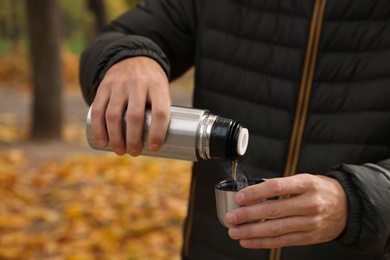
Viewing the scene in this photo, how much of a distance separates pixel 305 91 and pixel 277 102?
10cm

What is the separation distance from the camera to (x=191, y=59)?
7.35 feet

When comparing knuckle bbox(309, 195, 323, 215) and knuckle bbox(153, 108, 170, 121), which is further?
knuckle bbox(153, 108, 170, 121)

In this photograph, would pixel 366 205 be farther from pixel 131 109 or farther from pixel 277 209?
pixel 131 109

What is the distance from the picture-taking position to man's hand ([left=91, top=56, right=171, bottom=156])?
150 cm

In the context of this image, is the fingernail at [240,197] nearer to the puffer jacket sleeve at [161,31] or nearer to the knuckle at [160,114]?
the knuckle at [160,114]

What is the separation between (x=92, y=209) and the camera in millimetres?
5148

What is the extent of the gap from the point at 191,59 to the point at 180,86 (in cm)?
1661

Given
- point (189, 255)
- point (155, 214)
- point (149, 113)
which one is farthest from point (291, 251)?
point (155, 214)

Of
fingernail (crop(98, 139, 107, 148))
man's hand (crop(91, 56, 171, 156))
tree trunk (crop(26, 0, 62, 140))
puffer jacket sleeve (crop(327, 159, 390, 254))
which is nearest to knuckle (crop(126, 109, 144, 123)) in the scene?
man's hand (crop(91, 56, 171, 156))

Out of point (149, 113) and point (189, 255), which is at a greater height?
point (149, 113)

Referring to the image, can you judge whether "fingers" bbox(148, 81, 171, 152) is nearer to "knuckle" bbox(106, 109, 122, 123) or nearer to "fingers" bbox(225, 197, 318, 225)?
"knuckle" bbox(106, 109, 122, 123)

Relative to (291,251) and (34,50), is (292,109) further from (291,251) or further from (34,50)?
(34,50)

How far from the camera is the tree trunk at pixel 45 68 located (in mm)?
7797

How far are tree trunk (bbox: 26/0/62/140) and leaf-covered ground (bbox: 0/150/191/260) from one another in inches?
54.3
